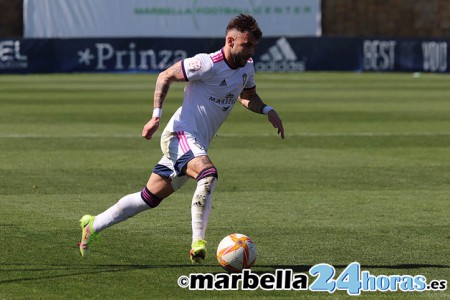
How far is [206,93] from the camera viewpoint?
9.19 metres

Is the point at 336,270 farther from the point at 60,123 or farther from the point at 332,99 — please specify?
the point at 332,99

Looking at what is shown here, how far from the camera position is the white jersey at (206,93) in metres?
9.06

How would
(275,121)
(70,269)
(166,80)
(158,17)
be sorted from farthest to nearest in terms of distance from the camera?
1. (158,17)
2. (275,121)
3. (166,80)
4. (70,269)

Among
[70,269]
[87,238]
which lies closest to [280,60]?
[87,238]

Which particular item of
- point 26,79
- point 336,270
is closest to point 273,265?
point 336,270

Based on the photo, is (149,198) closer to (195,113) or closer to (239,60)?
(195,113)

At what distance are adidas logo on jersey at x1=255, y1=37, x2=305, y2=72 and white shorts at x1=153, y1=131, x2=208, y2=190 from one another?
32675 millimetres

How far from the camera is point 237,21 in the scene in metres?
8.95

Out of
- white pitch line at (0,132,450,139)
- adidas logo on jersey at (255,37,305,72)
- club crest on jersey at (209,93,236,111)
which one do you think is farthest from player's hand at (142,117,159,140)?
adidas logo on jersey at (255,37,305,72)

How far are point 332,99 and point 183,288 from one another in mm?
21561

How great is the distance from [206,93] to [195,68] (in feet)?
0.91

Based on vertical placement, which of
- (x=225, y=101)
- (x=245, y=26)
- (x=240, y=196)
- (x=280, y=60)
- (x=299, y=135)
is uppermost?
(x=245, y=26)

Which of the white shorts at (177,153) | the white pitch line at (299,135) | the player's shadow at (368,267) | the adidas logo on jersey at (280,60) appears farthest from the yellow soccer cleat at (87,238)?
the adidas logo on jersey at (280,60)

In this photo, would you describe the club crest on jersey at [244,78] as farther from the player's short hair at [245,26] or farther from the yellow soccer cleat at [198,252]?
the yellow soccer cleat at [198,252]
